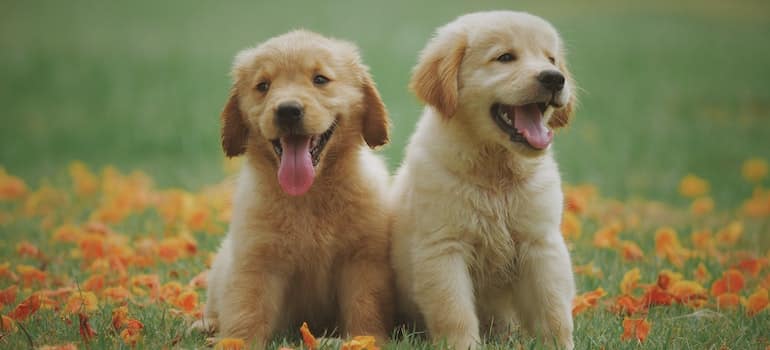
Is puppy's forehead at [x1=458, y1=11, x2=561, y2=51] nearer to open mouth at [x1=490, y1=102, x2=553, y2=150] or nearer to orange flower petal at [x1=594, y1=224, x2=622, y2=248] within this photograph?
open mouth at [x1=490, y1=102, x2=553, y2=150]

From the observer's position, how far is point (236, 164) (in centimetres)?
852

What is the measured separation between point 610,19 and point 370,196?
15.8m

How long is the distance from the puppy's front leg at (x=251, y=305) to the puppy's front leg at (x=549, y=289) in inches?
41.1

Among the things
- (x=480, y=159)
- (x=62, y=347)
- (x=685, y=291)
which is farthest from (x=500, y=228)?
(x=62, y=347)

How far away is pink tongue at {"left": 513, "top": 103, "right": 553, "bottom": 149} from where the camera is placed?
11.0 ft

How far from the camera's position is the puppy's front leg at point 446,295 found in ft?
10.9

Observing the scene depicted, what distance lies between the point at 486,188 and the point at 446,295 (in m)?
0.47

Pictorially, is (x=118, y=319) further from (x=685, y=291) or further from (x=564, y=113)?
(x=685, y=291)

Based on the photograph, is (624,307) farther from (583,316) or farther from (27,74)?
(27,74)

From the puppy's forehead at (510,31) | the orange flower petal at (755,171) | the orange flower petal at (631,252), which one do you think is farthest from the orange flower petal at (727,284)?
the orange flower petal at (755,171)

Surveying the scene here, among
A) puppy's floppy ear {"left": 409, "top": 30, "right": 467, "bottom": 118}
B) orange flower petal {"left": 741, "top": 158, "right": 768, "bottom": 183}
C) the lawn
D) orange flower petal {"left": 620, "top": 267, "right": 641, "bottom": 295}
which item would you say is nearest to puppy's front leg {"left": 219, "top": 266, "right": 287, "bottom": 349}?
the lawn

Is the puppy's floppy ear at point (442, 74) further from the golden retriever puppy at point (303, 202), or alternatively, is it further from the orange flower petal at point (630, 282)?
the orange flower petal at point (630, 282)

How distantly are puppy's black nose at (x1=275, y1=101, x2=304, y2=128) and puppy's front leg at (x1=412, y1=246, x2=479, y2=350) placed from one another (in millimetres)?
713

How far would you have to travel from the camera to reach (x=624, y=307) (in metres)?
3.89
